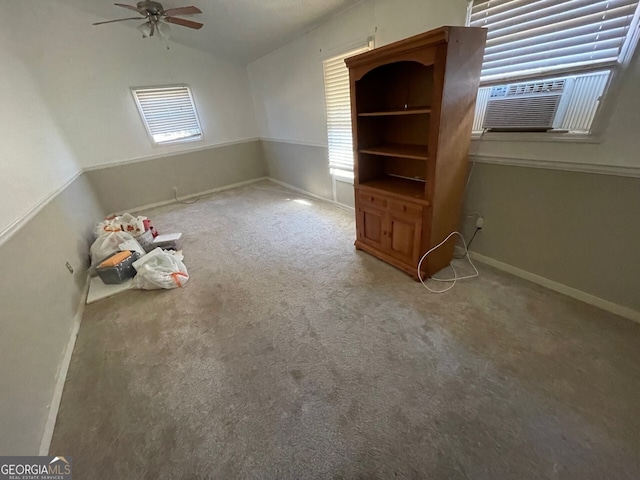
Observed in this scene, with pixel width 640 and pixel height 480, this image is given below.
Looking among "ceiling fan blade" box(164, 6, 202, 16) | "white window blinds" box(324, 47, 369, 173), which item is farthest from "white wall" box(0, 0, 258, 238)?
"white window blinds" box(324, 47, 369, 173)

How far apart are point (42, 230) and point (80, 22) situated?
11.4 ft

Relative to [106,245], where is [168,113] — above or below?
above

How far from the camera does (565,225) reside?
1.81m

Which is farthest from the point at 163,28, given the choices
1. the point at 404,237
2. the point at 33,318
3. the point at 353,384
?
the point at 353,384

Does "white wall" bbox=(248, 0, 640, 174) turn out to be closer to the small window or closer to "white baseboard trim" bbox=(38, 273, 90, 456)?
the small window

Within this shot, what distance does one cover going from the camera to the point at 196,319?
2023 mm

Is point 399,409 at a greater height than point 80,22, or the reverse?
point 80,22

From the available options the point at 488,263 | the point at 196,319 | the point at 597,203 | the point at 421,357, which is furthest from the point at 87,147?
the point at 597,203

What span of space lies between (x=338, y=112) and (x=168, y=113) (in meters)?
3.16

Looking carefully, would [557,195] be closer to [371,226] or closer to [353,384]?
[371,226]

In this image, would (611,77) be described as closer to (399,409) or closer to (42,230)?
(399,409)

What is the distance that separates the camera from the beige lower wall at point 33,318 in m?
1.21

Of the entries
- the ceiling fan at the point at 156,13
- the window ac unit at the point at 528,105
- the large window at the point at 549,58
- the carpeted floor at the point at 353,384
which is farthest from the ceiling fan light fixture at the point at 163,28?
the window ac unit at the point at 528,105

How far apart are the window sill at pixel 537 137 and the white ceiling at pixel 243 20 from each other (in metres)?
1.94
